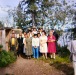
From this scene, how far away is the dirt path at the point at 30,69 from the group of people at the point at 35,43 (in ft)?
2.53

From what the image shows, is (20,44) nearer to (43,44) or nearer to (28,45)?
(28,45)

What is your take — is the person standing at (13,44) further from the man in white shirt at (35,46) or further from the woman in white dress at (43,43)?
the woman in white dress at (43,43)

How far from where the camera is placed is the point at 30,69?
46.3 feet

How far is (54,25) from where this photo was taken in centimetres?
2502

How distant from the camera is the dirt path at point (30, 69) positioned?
44.2 ft

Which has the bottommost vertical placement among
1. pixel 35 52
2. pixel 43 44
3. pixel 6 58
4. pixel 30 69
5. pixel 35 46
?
pixel 30 69

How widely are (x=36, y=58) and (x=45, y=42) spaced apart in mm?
1045

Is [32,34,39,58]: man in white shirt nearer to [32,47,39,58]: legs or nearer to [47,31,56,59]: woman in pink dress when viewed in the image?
[32,47,39,58]: legs

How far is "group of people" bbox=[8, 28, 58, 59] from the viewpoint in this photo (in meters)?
16.0

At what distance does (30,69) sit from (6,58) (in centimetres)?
179

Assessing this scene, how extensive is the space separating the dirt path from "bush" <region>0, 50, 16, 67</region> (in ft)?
0.89

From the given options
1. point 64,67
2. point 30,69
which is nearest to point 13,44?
point 30,69

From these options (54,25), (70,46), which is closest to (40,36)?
(70,46)

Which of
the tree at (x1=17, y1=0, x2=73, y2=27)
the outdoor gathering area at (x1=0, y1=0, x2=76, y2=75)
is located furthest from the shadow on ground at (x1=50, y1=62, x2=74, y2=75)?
the tree at (x1=17, y1=0, x2=73, y2=27)
